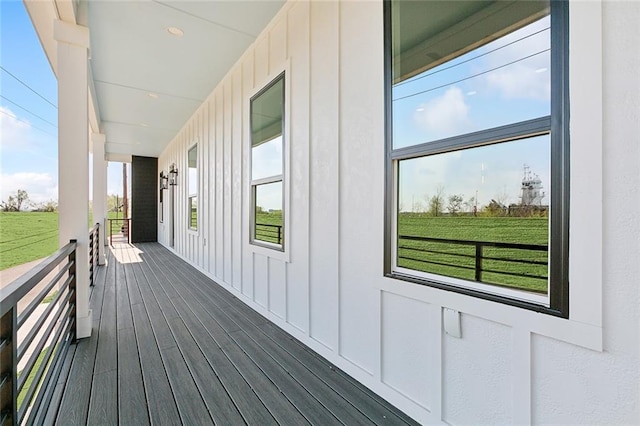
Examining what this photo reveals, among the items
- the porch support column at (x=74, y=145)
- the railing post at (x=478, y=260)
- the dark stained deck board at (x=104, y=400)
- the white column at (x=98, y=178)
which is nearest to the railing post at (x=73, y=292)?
Answer: the porch support column at (x=74, y=145)

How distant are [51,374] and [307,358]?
171cm

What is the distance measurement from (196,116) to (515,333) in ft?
19.6

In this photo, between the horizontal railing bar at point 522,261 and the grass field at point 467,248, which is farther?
the grass field at point 467,248

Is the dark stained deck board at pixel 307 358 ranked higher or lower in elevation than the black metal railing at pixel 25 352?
lower

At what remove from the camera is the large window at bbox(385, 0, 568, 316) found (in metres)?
1.16

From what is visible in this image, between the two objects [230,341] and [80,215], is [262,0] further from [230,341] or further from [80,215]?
[230,341]

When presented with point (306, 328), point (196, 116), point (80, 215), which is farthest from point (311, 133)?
point (196, 116)

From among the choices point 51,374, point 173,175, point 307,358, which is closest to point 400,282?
point 307,358

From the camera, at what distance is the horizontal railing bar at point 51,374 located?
1577mm

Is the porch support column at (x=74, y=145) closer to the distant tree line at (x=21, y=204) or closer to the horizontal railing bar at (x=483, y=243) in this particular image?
the distant tree line at (x=21, y=204)

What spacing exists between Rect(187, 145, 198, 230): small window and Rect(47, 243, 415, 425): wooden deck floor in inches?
102

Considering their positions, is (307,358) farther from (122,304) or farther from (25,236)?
(122,304)

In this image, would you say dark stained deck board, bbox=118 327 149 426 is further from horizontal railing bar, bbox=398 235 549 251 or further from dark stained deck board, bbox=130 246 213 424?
horizontal railing bar, bbox=398 235 549 251

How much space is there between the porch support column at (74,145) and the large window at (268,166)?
1.55m
